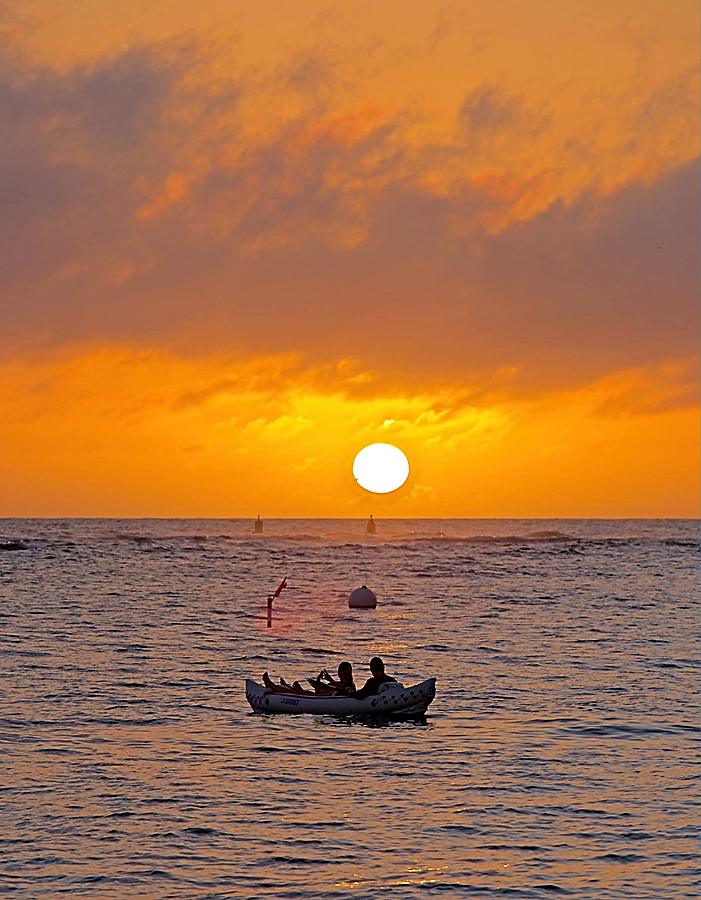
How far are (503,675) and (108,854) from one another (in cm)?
2543

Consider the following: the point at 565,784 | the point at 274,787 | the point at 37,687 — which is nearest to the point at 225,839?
the point at 274,787

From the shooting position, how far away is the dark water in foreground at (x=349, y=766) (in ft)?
68.2

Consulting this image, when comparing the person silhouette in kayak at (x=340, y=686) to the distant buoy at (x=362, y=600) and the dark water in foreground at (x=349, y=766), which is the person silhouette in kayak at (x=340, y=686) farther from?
the distant buoy at (x=362, y=600)

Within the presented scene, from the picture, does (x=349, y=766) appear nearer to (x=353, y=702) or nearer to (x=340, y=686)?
(x=353, y=702)

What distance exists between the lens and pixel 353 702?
117 feet

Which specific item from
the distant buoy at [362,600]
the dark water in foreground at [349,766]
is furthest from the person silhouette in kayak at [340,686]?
the distant buoy at [362,600]

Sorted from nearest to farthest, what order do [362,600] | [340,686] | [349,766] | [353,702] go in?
[349,766], [353,702], [340,686], [362,600]

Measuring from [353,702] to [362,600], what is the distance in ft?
→ 144

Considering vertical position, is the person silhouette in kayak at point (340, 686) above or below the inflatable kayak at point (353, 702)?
above

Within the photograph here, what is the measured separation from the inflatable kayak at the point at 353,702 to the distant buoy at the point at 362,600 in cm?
4274

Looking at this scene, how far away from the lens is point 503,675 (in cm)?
4472

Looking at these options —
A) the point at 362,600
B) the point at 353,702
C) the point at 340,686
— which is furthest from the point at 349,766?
the point at 362,600

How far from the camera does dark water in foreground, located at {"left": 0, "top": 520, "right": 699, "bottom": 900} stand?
68.2 feet

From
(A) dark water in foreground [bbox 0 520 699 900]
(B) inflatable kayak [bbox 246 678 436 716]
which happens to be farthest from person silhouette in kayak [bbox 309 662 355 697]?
(A) dark water in foreground [bbox 0 520 699 900]
